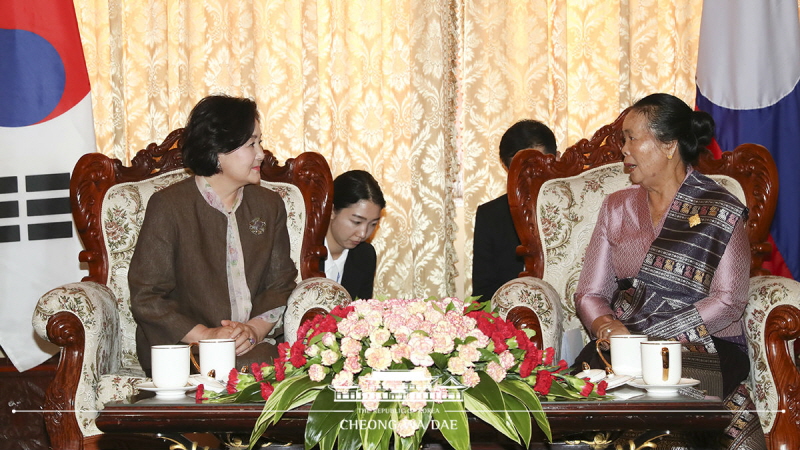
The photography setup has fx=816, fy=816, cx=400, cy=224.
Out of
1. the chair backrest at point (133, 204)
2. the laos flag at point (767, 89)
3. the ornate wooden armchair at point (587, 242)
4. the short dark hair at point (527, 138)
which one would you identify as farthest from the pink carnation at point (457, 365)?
the laos flag at point (767, 89)

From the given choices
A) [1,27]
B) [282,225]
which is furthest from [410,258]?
[1,27]

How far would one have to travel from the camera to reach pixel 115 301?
3.14 m

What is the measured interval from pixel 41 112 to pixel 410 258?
1881mm

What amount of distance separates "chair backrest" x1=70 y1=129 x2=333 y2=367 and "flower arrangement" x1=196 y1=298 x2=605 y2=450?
154cm

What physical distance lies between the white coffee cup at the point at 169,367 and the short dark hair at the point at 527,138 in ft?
7.18

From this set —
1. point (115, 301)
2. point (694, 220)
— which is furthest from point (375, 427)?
point (115, 301)

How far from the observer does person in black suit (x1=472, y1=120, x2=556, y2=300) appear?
374cm

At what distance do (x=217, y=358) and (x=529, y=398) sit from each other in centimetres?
80

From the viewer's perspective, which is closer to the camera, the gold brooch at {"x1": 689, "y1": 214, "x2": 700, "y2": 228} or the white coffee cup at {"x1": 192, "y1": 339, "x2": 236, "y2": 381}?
the white coffee cup at {"x1": 192, "y1": 339, "x2": 236, "y2": 381}

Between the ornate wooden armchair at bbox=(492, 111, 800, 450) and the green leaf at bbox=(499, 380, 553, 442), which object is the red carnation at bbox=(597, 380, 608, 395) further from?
the ornate wooden armchair at bbox=(492, 111, 800, 450)

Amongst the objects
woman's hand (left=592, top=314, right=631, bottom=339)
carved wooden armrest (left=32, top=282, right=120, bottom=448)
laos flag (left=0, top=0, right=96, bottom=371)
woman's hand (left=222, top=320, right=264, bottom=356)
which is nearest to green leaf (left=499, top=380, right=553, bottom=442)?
woman's hand (left=592, top=314, right=631, bottom=339)

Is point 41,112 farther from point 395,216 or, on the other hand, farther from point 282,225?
point 395,216

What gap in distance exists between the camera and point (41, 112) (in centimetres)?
366

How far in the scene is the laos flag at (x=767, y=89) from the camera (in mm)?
3746
